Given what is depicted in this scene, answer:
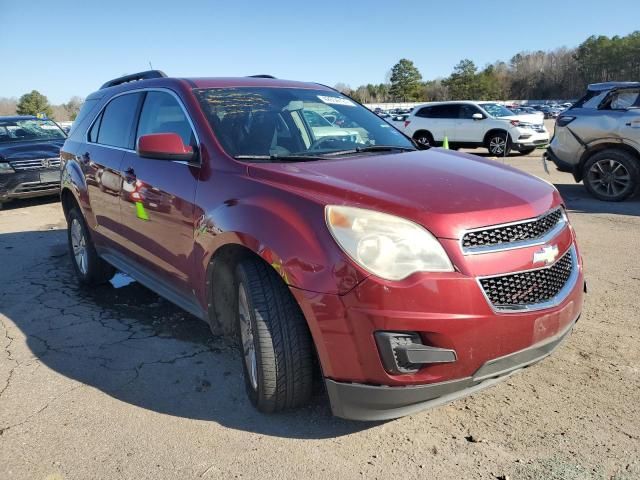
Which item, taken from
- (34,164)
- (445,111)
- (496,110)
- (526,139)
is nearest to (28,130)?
(34,164)

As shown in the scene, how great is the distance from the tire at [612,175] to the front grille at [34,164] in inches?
366

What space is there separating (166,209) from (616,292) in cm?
365

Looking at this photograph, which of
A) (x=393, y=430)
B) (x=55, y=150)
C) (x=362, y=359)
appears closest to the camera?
(x=362, y=359)

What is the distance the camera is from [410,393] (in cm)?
222

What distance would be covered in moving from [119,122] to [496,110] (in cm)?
1502

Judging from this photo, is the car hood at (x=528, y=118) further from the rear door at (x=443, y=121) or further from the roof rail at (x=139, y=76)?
the roof rail at (x=139, y=76)

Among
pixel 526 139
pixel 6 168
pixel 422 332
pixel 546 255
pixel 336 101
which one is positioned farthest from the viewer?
pixel 526 139

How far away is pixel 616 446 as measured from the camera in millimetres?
2436

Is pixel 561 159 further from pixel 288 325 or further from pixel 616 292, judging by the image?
pixel 288 325

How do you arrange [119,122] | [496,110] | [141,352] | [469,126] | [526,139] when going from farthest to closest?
[496,110]
[469,126]
[526,139]
[119,122]
[141,352]

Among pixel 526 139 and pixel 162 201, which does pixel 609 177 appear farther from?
pixel 526 139

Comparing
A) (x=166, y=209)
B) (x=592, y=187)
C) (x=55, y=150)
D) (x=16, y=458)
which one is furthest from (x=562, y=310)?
(x=55, y=150)

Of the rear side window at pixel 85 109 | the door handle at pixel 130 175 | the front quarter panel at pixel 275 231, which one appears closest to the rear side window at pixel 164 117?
the door handle at pixel 130 175

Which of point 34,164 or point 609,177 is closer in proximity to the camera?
point 609,177
